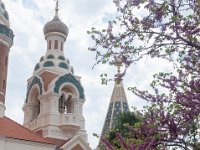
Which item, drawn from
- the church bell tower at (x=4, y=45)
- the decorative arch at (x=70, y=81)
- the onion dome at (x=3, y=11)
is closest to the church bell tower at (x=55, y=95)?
the decorative arch at (x=70, y=81)

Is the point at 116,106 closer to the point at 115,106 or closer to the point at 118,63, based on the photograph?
the point at 115,106

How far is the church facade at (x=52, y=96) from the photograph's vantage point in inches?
1040

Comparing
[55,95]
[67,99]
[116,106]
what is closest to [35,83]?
[67,99]

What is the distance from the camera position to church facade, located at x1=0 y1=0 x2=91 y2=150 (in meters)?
26.4

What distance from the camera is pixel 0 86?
25.8 metres

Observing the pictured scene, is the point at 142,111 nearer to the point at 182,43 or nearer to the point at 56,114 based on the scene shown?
the point at 182,43

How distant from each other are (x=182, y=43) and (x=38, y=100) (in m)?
24.3

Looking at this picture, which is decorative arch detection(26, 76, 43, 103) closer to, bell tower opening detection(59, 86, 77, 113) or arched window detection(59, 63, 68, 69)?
bell tower opening detection(59, 86, 77, 113)

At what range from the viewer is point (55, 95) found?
94.7ft

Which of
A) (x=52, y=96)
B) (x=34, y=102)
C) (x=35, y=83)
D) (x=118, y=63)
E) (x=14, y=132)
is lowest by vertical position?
(x=118, y=63)

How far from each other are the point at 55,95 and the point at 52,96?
22 cm

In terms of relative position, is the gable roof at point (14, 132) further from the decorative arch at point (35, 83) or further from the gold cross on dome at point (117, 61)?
the gold cross on dome at point (117, 61)

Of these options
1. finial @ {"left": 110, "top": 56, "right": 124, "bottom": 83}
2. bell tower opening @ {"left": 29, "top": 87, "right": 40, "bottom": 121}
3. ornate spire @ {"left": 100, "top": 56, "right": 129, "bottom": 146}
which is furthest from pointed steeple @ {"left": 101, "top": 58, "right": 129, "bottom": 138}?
finial @ {"left": 110, "top": 56, "right": 124, "bottom": 83}

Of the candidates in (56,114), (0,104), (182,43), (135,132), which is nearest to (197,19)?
(182,43)
